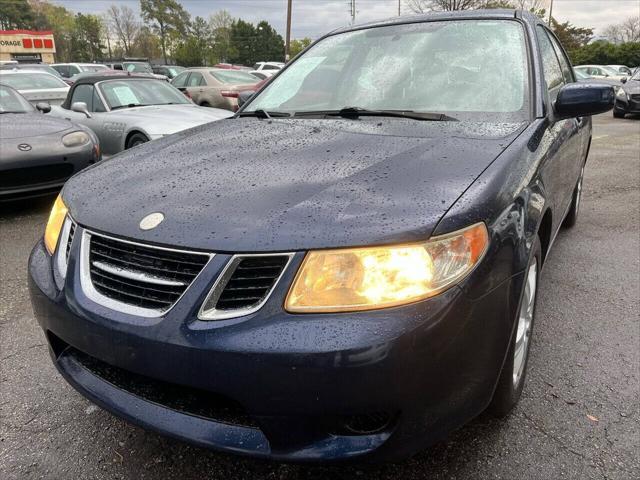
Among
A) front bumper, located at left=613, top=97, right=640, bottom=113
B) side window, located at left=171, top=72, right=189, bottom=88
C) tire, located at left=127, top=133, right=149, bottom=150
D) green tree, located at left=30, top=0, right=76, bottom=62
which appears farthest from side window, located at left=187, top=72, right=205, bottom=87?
green tree, located at left=30, top=0, right=76, bottom=62

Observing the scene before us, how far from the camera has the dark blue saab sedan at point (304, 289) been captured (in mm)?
1373

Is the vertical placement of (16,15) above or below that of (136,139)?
above

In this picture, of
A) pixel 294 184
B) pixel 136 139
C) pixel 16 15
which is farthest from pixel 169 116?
pixel 16 15

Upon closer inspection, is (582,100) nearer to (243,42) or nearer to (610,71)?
(610,71)

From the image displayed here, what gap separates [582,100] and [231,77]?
11379mm

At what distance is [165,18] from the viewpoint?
223ft

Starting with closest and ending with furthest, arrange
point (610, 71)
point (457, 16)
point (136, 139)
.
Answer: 1. point (457, 16)
2. point (136, 139)
3. point (610, 71)

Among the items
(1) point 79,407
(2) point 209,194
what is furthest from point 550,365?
(1) point 79,407

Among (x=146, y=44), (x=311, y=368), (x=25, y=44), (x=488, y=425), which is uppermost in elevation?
(x=146, y=44)

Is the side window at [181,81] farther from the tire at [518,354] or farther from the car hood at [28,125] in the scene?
the tire at [518,354]

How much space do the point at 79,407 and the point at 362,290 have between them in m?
1.50

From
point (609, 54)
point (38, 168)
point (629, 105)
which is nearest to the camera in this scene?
point (38, 168)

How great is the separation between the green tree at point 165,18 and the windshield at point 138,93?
64782 millimetres

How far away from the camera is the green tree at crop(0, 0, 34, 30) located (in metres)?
Result: 64.9
